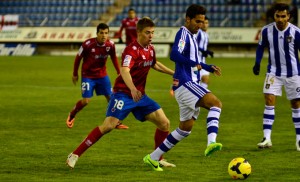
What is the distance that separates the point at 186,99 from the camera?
355 inches

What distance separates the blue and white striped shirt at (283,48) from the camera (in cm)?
1105

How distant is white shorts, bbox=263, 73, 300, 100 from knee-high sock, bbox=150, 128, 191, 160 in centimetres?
258

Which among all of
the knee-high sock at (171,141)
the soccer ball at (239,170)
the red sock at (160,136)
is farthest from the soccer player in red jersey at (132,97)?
the soccer ball at (239,170)

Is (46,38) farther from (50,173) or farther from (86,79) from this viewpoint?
(50,173)

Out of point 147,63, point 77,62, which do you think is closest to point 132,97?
point 147,63

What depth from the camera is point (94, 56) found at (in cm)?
1438

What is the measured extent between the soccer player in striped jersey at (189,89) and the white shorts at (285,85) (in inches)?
91.3

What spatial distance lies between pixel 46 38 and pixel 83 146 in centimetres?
3257

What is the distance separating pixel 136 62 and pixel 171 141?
1.01m

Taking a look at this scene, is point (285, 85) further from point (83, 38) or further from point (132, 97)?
point (83, 38)

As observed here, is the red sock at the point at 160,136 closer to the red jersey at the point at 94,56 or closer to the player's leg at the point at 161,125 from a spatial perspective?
the player's leg at the point at 161,125

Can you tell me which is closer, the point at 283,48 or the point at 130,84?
the point at 130,84

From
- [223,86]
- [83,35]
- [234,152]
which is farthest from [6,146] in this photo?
[83,35]

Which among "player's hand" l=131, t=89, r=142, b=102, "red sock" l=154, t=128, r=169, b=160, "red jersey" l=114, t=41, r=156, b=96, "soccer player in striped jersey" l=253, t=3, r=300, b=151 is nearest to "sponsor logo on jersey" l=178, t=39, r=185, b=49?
"red jersey" l=114, t=41, r=156, b=96
